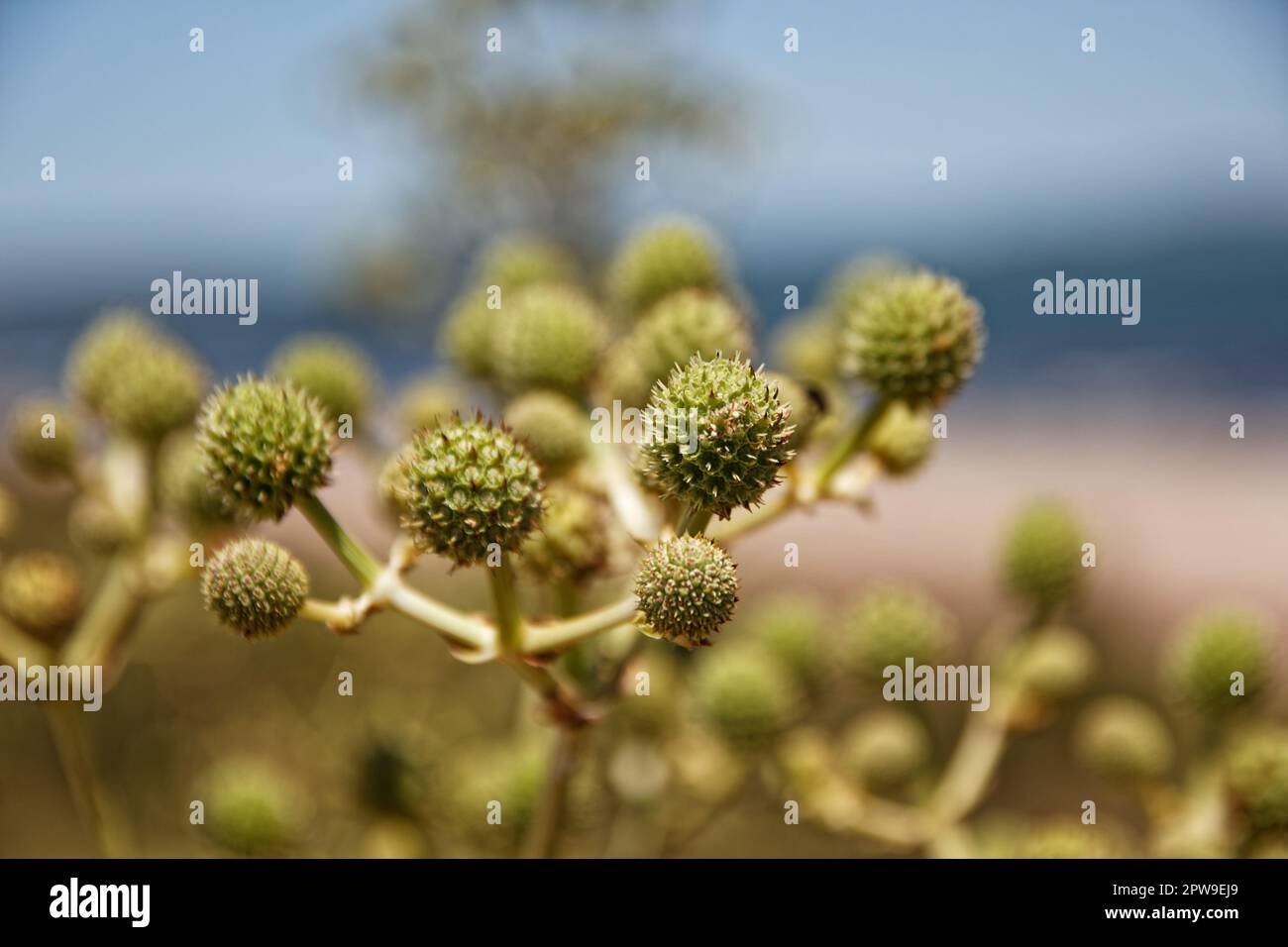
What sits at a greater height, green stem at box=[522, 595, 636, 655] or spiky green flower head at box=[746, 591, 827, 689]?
green stem at box=[522, 595, 636, 655]

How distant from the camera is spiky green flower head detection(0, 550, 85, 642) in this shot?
158 cm

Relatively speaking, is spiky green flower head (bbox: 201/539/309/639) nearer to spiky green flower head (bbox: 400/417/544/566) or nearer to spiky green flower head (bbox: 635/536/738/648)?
spiky green flower head (bbox: 400/417/544/566)

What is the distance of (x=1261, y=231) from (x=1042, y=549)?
147ft

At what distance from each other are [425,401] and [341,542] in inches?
22.0

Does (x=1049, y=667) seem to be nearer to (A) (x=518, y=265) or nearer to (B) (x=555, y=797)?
(B) (x=555, y=797)

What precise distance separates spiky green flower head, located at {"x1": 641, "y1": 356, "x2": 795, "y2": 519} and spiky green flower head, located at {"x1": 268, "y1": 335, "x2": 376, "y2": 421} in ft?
2.91

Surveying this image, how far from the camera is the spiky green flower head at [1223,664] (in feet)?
6.31

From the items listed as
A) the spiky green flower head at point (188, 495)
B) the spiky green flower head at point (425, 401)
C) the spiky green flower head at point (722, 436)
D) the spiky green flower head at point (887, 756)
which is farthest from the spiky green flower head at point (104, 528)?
the spiky green flower head at point (887, 756)

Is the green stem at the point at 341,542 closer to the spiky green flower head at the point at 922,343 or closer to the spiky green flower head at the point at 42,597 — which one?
the spiky green flower head at the point at 42,597

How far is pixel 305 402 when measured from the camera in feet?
4.45

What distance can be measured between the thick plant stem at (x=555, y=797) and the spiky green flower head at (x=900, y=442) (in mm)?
636

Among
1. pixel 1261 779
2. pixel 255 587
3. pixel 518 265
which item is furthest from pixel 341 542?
pixel 1261 779

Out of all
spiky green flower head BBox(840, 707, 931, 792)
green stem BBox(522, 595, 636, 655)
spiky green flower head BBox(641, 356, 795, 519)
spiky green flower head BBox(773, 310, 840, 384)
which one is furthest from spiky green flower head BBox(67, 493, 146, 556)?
spiky green flower head BBox(840, 707, 931, 792)
